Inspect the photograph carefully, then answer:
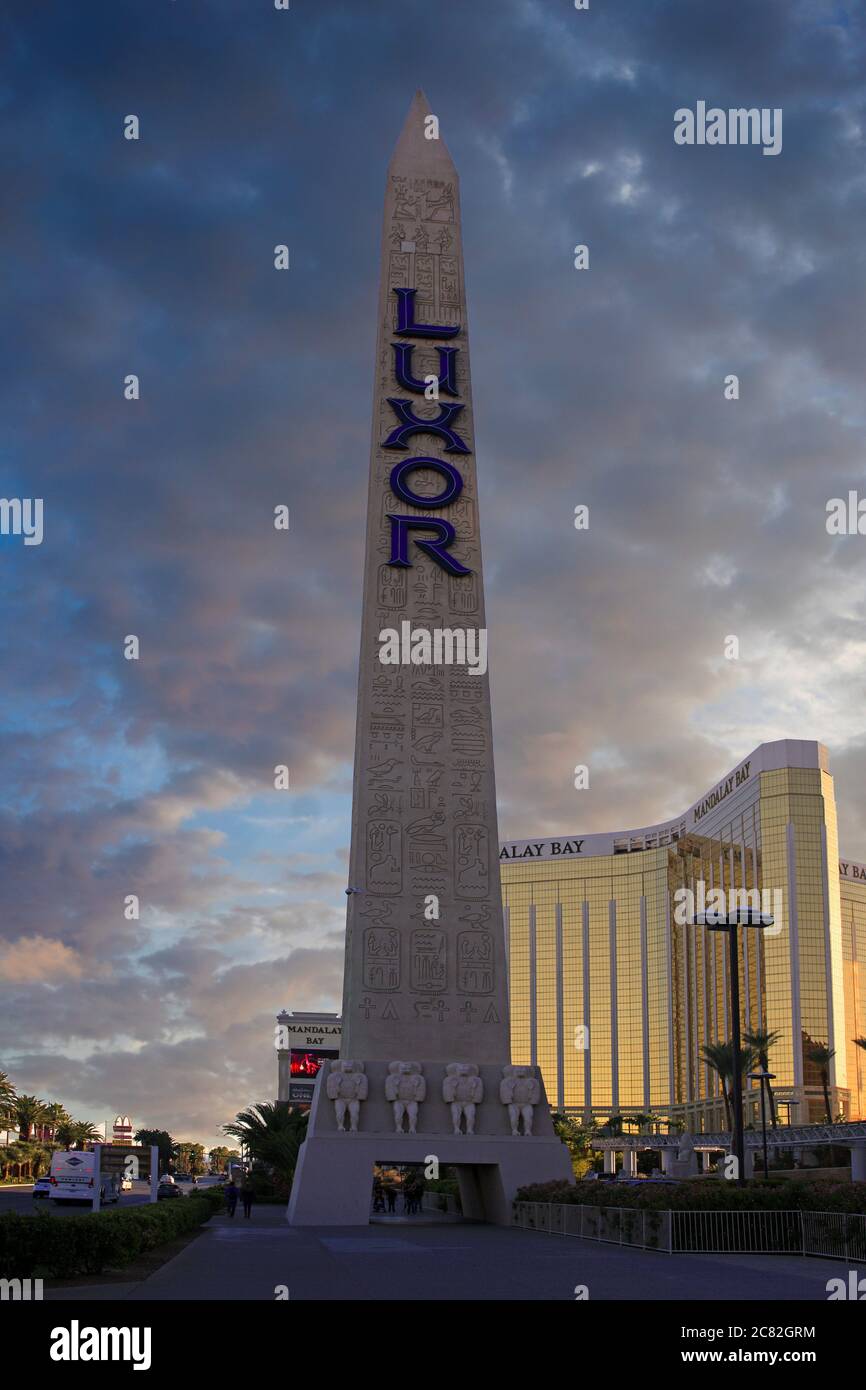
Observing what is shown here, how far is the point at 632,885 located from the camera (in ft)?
609

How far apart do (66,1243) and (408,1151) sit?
68.9 ft

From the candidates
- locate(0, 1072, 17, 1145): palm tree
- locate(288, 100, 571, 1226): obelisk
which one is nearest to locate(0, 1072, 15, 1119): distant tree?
locate(0, 1072, 17, 1145): palm tree

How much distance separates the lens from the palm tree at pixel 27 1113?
11906 centimetres

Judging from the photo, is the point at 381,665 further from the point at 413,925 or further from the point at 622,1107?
the point at 622,1107

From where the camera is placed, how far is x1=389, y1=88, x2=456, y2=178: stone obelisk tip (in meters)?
53.1

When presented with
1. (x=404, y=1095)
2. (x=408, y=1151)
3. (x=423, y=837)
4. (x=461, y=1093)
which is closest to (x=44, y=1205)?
(x=408, y=1151)

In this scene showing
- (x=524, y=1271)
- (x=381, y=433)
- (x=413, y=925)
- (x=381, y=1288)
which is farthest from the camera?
(x=381, y=433)

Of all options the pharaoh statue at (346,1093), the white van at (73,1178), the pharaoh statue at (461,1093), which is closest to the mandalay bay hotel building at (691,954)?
the white van at (73,1178)

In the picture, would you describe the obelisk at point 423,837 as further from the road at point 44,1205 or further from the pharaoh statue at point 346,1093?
→ the road at point 44,1205

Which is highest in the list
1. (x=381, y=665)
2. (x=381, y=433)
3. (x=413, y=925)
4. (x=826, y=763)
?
(x=826, y=763)

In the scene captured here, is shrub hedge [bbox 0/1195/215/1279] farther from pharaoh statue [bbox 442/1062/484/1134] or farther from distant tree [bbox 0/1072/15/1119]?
distant tree [bbox 0/1072/15/1119]

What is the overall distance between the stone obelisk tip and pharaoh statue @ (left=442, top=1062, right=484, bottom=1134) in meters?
33.3
